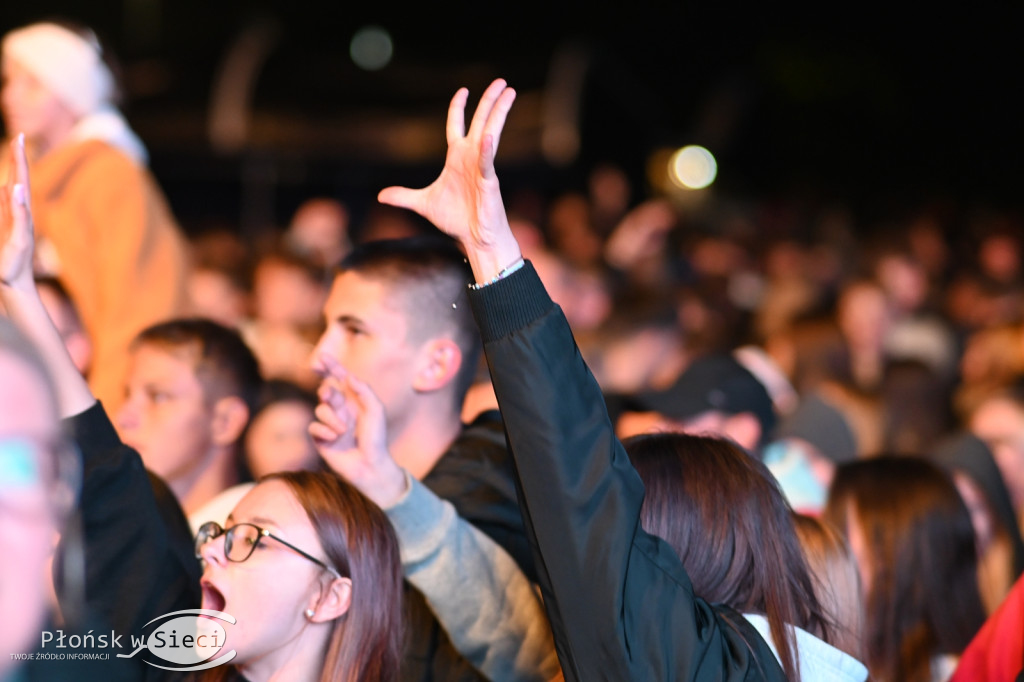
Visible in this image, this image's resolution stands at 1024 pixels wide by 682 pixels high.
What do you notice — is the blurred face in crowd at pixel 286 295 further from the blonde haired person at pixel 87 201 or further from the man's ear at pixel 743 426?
the man's ear at pixel 743 426

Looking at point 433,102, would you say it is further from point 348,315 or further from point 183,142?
point 348,315

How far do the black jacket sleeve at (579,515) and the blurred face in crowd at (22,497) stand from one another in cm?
80

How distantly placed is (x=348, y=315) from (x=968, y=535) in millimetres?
1809

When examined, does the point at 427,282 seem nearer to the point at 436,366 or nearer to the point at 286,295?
the point at 436,366

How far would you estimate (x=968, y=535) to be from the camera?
3123mm

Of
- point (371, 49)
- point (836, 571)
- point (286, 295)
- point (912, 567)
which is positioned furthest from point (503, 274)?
point (371, 49)

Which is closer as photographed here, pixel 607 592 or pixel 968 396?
pixel 607 592

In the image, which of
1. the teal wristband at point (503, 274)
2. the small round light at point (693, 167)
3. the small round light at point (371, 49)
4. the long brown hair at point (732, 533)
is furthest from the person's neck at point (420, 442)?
the small round light at point (693, 167)

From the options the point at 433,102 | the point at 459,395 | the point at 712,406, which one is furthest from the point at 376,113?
the point at 459,395

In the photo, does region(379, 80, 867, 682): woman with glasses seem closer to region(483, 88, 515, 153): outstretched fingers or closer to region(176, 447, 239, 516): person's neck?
region(483, 88, 515, 153): outstretched fingers

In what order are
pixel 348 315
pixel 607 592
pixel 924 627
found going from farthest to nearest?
pixel 924 627
pixel 348 315
pixel 607 592

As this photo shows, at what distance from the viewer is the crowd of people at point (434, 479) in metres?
1.70

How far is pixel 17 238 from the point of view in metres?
2.12

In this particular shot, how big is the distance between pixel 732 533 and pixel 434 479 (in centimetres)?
83
